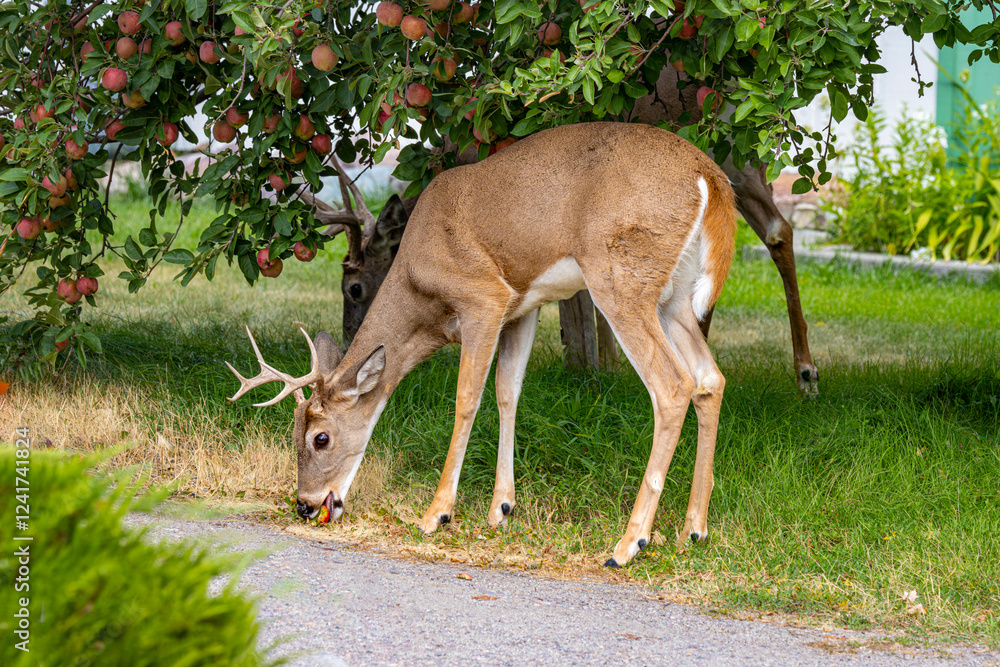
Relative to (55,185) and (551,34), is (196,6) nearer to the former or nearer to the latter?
(55,185)

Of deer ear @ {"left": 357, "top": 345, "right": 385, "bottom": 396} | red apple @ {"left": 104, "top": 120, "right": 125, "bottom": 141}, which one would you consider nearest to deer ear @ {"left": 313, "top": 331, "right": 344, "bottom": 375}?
deer ear @ {"left": 357, "top": 345, "right": 385, "bottom": 396}

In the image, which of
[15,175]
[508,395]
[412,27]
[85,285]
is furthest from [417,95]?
[85,285]

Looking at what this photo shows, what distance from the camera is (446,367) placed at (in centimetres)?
634

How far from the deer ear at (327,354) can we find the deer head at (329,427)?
1.6 inches

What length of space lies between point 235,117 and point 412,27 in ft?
3.87

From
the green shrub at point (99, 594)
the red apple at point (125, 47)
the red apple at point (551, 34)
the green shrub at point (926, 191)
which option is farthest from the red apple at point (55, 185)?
the green shrub at point (926, 191)

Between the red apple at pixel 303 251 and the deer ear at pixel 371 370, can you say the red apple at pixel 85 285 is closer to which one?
the red apple at pixel 303 251

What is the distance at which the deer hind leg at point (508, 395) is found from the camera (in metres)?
4.68

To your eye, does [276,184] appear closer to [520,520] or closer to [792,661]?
[520,520]

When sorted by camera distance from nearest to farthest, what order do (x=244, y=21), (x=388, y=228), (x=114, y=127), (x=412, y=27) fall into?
(x=244, y=21), (x=412, y=27), (x=114, y=127), (x=388, y=228)

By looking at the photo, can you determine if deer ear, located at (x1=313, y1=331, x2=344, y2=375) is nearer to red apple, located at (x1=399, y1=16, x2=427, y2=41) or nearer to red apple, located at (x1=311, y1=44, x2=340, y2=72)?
red apple, located at (x1=311, y1=44, x2=340, y2=72)

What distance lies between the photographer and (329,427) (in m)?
4.61

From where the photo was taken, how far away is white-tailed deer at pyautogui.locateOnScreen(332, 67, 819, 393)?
589 cm

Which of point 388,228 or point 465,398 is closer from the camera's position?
point 465,398
